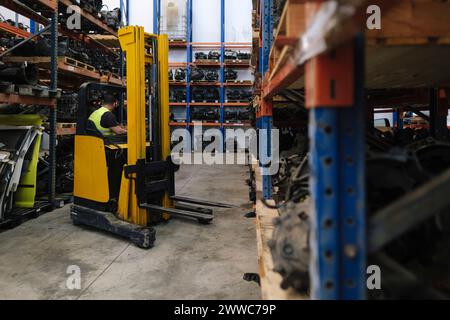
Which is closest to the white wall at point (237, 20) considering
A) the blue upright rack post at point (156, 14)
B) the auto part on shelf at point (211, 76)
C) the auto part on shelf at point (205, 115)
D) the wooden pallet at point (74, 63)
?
the auto part on shelf at point (211, 76)

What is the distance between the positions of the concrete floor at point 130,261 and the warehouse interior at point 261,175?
0.07 feet

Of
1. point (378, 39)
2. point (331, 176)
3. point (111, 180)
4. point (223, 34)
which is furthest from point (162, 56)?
point (223, 34)

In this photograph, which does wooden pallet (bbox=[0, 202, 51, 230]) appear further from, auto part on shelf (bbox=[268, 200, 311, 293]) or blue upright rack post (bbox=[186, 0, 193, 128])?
blue upright rack post (bbox=[186, 0, 193, 128])

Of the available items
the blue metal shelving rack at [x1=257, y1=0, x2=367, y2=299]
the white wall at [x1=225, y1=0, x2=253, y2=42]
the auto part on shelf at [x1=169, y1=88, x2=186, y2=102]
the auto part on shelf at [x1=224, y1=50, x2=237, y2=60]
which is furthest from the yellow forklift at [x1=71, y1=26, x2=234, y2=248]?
the white wall at [x1=225, y1=0, x2=253, y2=42]

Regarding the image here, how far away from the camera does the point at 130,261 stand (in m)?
3.50

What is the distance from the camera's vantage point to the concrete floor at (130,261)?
287cm

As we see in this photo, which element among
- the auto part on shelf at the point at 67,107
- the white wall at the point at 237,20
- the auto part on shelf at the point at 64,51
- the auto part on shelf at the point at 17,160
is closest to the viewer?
the auto part on shelf at the point at 17,160

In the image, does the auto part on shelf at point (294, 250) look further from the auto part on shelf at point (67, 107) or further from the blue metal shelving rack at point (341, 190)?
the auto part on shelf at point (67, 107)

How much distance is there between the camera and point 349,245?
1.15 metres

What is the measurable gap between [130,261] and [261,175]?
1.68m

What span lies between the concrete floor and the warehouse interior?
0.8 inches

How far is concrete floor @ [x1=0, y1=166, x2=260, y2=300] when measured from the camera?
9.42 ft
